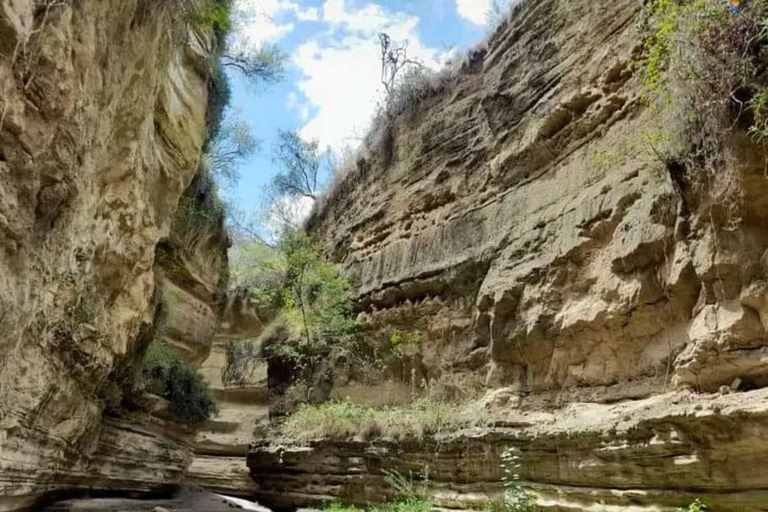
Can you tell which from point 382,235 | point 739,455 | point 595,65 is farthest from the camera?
point 382,235

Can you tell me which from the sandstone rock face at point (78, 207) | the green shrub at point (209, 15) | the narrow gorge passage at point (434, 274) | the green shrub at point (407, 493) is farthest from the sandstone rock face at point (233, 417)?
the green shrub at point (209, 15)

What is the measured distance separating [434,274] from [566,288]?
388 centimetres

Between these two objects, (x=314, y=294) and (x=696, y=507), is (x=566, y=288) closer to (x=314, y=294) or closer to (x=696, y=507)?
(x=696, y=507)

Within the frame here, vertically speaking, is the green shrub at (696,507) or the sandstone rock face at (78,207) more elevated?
the sandstone rock face at (78,207)

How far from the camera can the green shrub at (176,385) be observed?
41.3ft

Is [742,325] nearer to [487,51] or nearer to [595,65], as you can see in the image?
[595,65]

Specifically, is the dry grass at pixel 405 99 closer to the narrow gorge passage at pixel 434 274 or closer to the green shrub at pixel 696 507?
the narrow gorge passage at pixel 434 274

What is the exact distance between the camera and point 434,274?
37.1ft

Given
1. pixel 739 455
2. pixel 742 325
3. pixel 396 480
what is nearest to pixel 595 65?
pixel 742 325

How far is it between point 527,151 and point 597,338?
4020mm

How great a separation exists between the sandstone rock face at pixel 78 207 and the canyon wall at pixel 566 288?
4.58m

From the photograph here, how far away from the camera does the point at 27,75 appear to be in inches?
181

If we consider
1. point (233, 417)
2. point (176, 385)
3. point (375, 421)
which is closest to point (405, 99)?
point (375, 421)

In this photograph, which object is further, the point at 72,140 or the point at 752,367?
the point at 72,140
